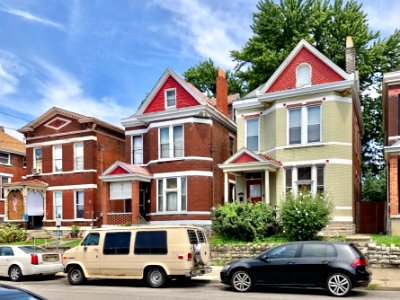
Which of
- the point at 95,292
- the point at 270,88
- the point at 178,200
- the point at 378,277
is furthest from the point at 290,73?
the point at 95,292

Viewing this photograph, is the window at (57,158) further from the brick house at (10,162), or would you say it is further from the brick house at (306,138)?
the brick house at (306,138)

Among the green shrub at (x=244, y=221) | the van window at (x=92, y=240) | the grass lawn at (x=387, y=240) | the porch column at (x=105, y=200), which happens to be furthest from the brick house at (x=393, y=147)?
the porch column at (x=105, y=200)

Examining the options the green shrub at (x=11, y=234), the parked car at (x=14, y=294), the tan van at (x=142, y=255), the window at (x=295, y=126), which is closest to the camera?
the parked car at (x=14, y=294)

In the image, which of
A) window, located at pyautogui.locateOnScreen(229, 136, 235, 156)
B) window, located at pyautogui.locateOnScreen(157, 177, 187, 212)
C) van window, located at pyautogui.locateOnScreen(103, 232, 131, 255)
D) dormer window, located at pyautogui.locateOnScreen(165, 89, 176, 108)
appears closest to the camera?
van window, located at pyautogui.locateOnScreen(103, 232, 131, 255)

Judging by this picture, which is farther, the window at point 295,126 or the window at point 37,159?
the window at point 37,159

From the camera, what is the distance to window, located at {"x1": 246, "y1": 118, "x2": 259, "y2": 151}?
27172mm

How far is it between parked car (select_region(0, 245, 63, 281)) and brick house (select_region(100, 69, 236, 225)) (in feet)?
31.7

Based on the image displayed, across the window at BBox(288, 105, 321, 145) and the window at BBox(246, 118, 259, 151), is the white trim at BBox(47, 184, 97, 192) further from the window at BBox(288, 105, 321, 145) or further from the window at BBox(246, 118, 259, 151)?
the window at BBox(288, 105, 321, 145)

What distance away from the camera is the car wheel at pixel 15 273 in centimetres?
1802

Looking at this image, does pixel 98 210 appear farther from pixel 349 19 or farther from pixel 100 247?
pixel 349 19

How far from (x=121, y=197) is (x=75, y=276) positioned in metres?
12.6

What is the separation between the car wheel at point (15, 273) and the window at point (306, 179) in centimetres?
1355

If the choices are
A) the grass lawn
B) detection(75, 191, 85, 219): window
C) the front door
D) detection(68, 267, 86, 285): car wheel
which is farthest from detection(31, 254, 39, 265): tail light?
detection(75, 191, 85, 219): window

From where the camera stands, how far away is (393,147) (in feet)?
71.2
